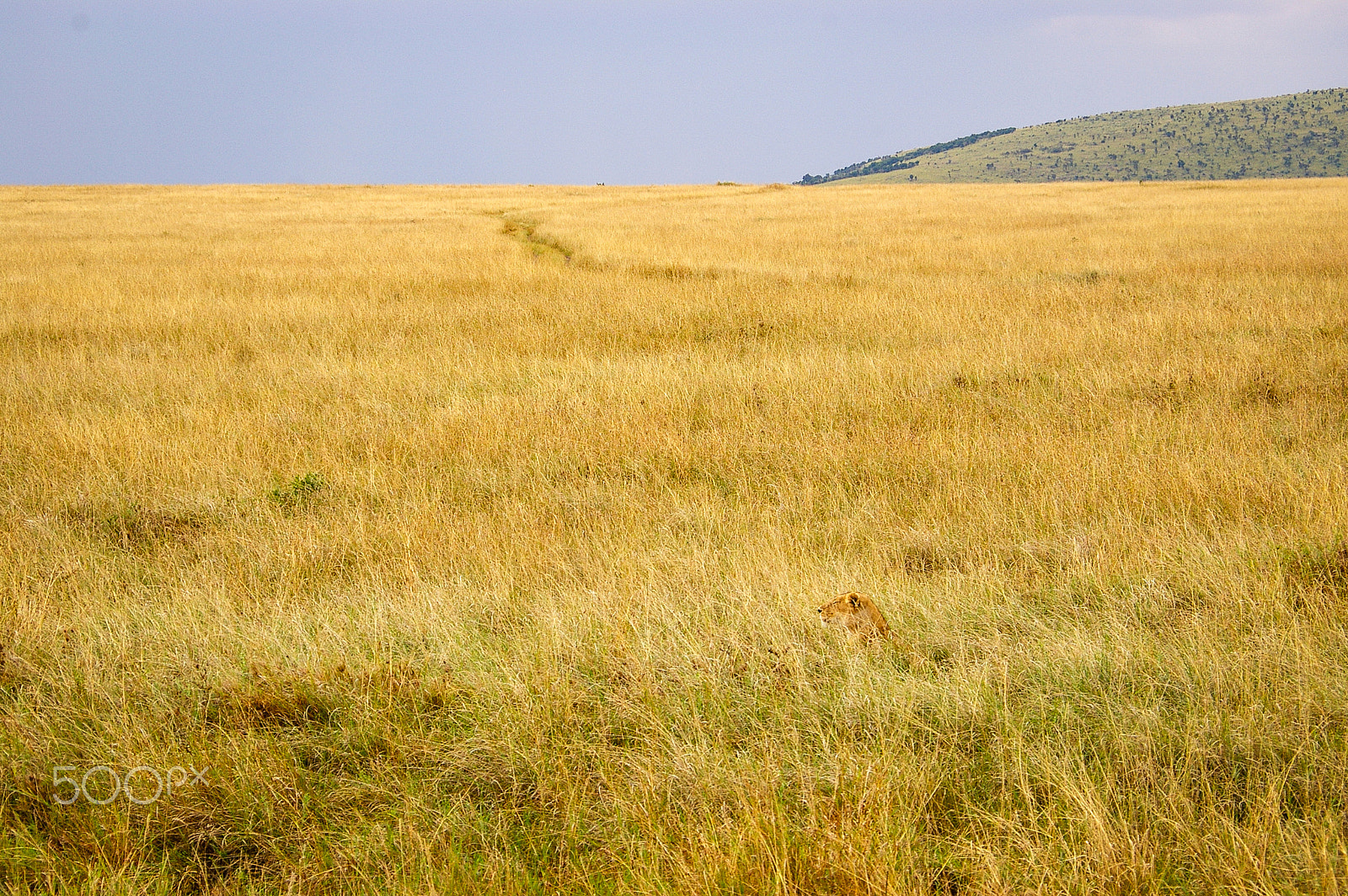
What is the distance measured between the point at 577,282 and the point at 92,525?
32.4 feet

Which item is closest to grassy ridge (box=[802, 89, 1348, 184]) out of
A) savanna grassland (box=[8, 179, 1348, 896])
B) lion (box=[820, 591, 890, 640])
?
savanna grassland (box=[8, 179, 1348, 896])

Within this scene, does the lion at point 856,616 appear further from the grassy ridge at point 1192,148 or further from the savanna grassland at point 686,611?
the grassy ridge at point 1192,148

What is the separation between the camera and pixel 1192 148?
156 meters

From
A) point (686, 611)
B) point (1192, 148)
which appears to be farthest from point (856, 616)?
point (1192, 148)

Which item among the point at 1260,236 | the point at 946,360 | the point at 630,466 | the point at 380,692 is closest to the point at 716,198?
the point at 1260,236

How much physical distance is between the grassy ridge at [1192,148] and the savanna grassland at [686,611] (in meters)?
167

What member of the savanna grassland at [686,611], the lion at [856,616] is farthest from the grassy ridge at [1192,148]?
the lion at [856,616]

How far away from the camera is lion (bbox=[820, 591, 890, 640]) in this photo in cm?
302

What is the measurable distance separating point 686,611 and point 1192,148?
641 ft

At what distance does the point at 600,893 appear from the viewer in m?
1.96

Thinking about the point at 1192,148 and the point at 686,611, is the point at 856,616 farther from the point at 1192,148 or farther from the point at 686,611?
the point at 1192,148

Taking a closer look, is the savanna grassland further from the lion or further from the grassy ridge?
the grassy ridge

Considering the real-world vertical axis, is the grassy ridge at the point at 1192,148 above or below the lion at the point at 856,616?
above

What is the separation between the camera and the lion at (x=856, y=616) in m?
3.02
